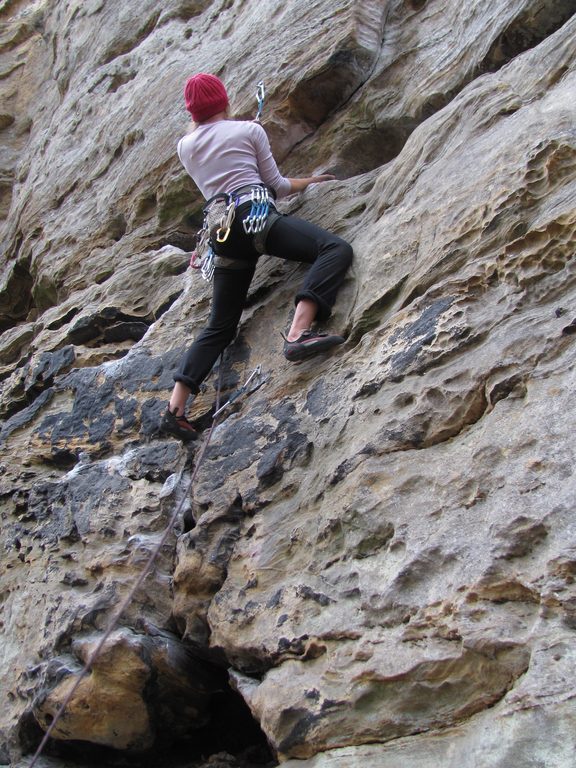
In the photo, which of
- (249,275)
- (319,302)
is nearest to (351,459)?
(319,302)

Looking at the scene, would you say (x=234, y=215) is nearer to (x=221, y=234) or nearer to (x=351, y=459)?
(x=221, y=234)

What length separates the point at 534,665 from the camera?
305 centimetres

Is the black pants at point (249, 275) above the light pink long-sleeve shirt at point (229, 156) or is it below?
below

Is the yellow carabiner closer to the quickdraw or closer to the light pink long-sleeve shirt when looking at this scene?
the quickdraw

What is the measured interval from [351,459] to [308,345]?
1.23 m

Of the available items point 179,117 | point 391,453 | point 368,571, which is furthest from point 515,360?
point 179,117

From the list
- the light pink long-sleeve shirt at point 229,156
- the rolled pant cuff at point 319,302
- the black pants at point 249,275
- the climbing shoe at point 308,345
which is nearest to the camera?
the climbing shoe at point 308,345

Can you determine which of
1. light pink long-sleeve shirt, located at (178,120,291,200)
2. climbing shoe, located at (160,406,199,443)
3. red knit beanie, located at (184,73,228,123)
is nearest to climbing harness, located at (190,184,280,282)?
light pink long-sleeve shirt, located at (178,120,291,200)

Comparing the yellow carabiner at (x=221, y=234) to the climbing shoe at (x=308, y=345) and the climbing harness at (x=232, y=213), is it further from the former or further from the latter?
the climbing shoe at (x=308, y=345)

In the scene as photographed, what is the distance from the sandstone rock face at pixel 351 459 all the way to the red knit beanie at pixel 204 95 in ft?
4.21

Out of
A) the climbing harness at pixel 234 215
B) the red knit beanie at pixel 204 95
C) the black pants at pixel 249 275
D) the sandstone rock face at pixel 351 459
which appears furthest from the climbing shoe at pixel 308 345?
the red knit beanie at pixel 204 95

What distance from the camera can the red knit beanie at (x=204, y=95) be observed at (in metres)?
6.41

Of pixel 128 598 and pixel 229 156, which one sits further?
pixel 229 156

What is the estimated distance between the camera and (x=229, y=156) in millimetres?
6387
